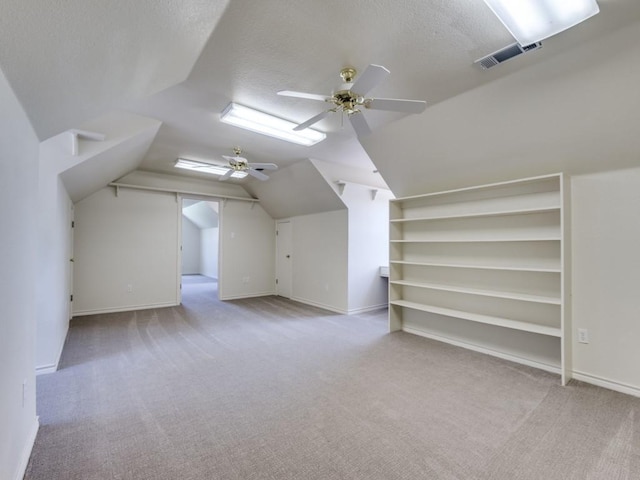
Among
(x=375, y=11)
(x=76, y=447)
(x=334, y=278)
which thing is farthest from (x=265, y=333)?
(x=375, y=11)

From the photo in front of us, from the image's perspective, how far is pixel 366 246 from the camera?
5570 mm

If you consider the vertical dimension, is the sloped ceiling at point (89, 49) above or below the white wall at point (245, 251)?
above

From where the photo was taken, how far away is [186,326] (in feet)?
14.6

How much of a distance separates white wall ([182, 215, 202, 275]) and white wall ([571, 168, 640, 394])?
11.5 metres

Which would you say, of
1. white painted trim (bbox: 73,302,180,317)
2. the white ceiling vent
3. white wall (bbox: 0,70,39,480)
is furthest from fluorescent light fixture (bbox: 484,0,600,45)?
white painted trim (bbox: 73,302,180,317)

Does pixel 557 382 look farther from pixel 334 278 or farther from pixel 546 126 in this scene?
pixel 334 278

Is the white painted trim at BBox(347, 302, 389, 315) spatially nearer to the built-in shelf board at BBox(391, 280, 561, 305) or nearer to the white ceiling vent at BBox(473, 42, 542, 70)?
the built-in shelf board at BBox(391, 280, 561, 305)

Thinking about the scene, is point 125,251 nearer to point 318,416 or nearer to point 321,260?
point 321,260

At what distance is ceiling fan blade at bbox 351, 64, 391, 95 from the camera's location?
5.73ft

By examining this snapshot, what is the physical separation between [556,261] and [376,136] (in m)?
2.25

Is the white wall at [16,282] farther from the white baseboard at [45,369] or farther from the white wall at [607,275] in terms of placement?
the white wall at [607,275]

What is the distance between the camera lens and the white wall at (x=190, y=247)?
11.5 m

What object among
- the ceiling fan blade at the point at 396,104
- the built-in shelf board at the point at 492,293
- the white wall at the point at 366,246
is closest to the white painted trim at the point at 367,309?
the white wall at the point at 366,246

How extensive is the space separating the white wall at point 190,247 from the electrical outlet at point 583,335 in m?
11.5
